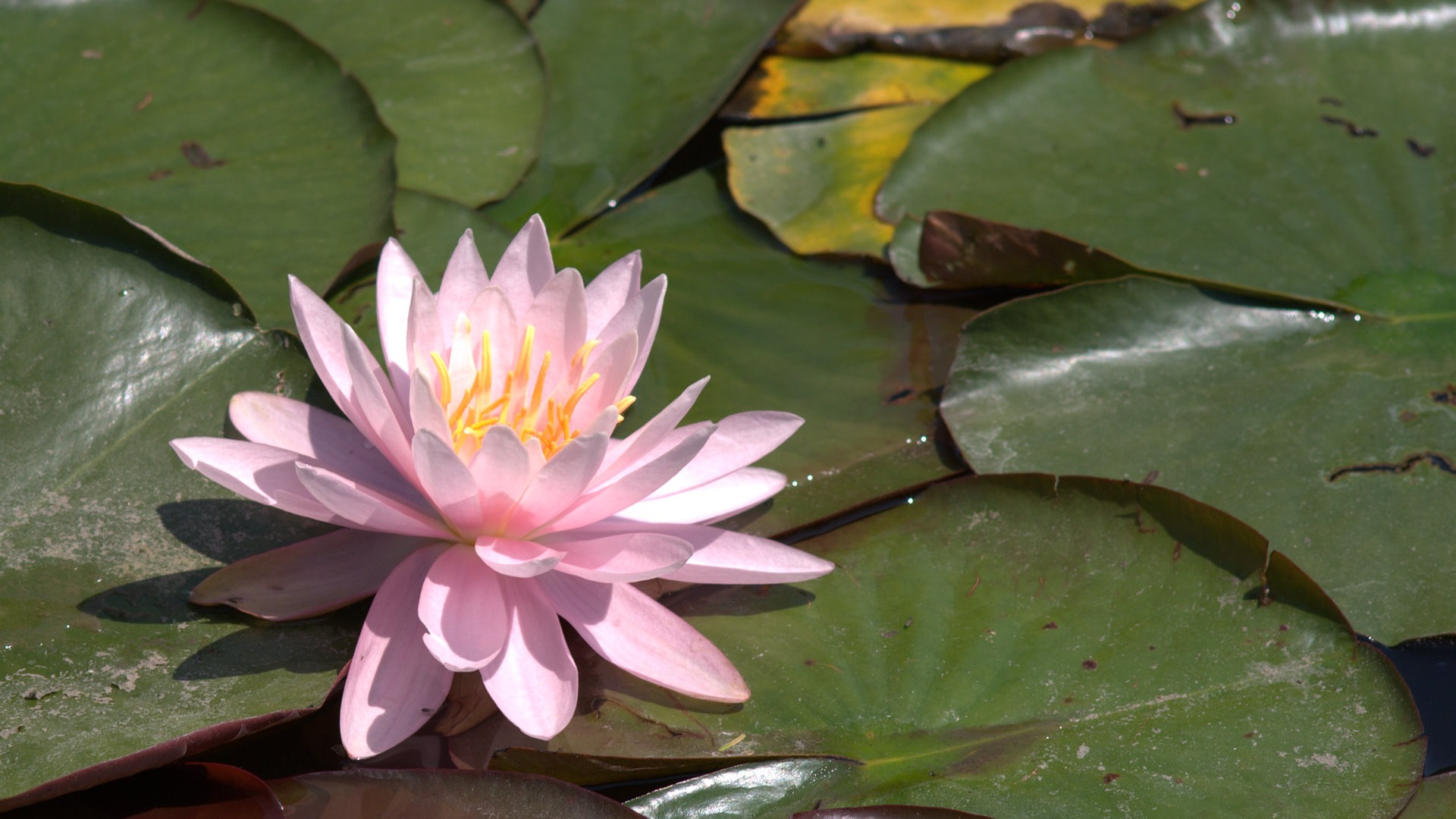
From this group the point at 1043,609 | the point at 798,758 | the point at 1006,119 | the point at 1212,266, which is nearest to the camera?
the point at 798,758

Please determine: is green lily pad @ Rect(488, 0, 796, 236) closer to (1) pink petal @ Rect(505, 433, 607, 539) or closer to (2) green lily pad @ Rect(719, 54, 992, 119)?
(2) green lily pad @ Rect(719, 54, 992, 119)

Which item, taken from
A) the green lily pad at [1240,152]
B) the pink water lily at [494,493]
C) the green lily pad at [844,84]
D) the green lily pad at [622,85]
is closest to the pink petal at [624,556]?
the pink water lily at [494,493]

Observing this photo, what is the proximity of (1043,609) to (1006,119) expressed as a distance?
1.55 metres

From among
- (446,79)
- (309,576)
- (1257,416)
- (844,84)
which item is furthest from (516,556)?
(844,84)

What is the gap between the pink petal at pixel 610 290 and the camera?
1839 mm

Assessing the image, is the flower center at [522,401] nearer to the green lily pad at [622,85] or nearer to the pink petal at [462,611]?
the pink petal at [462,611]

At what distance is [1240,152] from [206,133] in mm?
2588

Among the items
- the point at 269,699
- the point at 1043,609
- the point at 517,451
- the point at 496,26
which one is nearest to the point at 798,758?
the point at 1043,609

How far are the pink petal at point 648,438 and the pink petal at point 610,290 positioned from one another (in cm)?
32

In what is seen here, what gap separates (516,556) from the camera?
1.55m

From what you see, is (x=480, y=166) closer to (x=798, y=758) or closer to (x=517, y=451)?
(x=517, y=451)

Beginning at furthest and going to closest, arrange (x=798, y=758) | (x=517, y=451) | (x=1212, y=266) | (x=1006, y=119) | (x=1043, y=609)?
(x=1006, y=119) < (x=1212, y=266) < (x=1043, y=609) < (x=798, y=758) < (x=517, y=451)

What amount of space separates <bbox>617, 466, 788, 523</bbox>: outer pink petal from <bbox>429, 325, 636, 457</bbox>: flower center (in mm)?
175

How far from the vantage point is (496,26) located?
9.22ft
